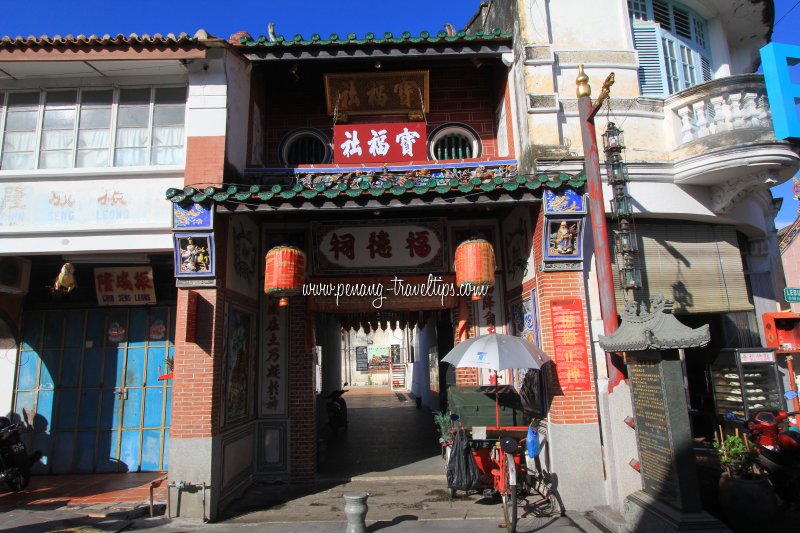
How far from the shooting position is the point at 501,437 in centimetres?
677

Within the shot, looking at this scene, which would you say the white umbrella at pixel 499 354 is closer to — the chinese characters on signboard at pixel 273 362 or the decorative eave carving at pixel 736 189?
the chinese characters on signboard at pixel 273 362

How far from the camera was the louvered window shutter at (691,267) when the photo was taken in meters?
8.48

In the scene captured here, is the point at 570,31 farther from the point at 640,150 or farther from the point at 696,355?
the point at 696,355

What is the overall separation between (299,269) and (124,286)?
14.4 ft

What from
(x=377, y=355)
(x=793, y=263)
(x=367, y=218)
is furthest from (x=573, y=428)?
(x=377, y=355)

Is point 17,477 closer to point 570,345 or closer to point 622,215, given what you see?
point 570,345

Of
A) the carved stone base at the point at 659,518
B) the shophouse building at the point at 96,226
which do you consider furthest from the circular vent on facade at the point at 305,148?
the carved stone base at the point at 659,518

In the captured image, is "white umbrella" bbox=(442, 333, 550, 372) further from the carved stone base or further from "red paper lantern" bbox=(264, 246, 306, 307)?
"red paper lantern" bbox=(264, 246, 306, 307)

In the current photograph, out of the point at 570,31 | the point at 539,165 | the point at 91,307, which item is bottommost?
the point at 91,307

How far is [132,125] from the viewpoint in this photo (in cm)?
845

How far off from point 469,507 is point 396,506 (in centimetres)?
111

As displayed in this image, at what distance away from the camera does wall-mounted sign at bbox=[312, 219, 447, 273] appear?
29.5 feet

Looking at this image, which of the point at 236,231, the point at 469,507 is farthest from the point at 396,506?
the point at 236,231

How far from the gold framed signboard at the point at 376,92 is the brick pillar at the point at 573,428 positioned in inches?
146
